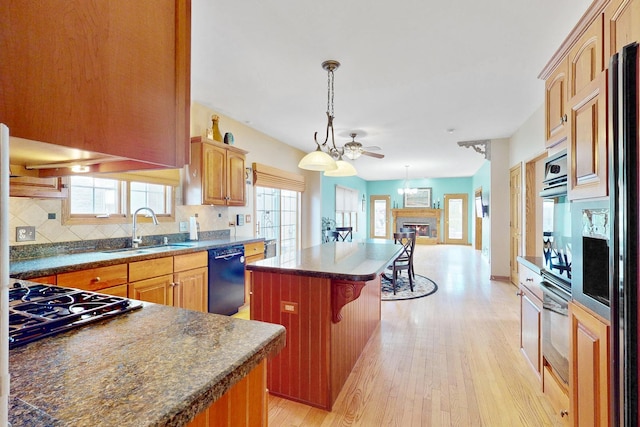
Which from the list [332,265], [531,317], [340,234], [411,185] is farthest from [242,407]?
[411,185]

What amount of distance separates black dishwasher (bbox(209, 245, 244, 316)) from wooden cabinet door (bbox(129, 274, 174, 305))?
0.50 metres

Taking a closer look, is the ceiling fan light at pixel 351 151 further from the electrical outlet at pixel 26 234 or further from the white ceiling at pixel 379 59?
the electrical outlet at pixel 26 234

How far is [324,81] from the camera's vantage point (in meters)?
3.06

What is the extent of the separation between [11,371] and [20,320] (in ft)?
1.06

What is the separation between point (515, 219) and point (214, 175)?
4.76m

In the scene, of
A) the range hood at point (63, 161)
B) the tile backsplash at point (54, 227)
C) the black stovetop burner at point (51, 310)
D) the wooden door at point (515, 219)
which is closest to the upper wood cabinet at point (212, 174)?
the tile backsplash at point (54, 227)

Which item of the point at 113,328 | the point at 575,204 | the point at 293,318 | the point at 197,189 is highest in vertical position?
the point at 197,189

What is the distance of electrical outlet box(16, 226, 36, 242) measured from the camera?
7.13 feet

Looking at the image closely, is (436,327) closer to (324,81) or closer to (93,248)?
(324,81)

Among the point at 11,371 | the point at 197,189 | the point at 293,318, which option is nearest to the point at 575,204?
the point at 293,318

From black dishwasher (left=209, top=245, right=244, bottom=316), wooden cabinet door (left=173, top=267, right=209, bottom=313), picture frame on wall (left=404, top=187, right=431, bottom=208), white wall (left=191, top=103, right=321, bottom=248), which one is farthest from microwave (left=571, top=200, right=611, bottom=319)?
picture frame on wall (left=404, top=187, right=431, bottom=208)

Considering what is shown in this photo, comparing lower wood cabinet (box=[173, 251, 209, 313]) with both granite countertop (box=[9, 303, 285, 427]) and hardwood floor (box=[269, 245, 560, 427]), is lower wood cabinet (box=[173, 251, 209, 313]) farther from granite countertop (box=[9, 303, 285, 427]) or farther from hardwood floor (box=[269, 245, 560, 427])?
granite countertop (box=[9, 303, 285, 427])

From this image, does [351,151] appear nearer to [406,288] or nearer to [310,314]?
[406,288]

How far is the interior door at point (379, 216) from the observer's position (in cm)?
1162
